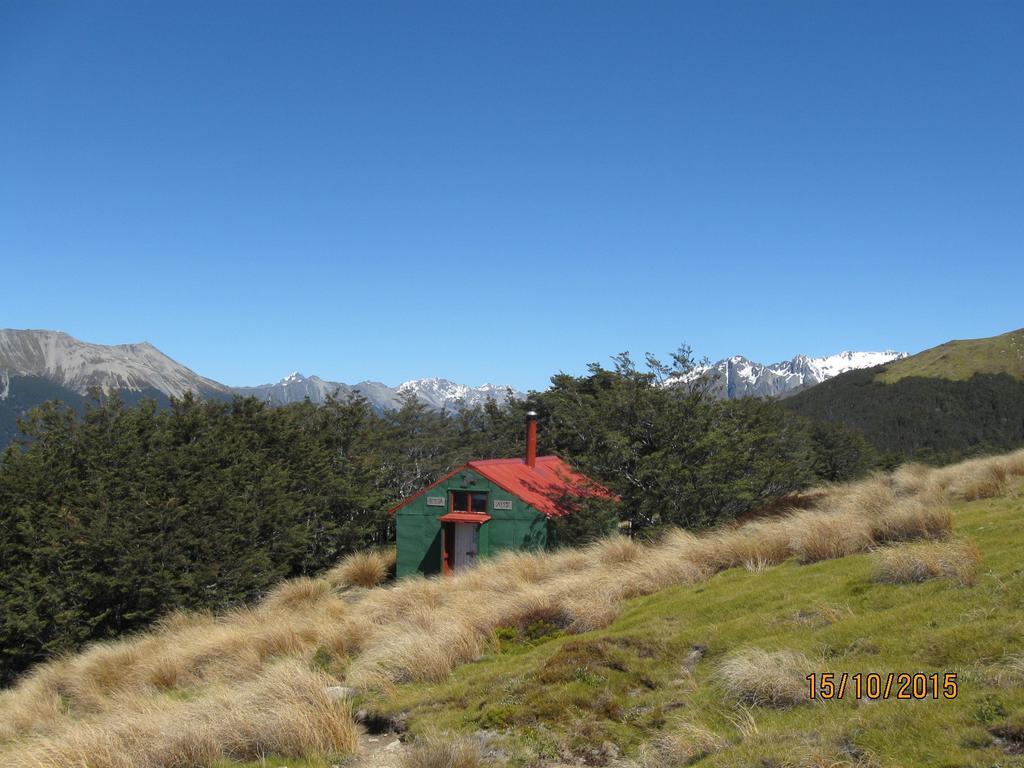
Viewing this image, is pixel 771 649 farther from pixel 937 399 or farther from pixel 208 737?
pixel 937 399

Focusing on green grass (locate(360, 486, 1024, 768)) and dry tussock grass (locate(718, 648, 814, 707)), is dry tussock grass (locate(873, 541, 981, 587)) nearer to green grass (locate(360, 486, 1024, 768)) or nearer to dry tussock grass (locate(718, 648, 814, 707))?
green grass (locate(360, 486, 1024, 768))

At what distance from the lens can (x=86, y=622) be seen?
80.3 ft

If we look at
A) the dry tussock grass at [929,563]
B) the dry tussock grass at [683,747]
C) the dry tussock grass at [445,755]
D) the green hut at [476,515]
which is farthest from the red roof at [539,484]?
the dry tussock grass at [683,747]

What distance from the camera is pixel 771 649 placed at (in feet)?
23.5

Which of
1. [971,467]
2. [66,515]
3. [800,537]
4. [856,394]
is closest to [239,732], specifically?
[800,537]

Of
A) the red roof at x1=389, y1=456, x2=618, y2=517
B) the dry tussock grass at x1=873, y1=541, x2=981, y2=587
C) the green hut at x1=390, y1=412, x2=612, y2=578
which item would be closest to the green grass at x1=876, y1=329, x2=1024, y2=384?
the red roof at x1=389, y1=456, x2=618, y2=517

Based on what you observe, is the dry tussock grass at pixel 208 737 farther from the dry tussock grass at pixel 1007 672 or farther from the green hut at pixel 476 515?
the green hut at pixel 476 515

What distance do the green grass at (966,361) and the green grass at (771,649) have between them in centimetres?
17860

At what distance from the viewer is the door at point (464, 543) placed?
27906mm

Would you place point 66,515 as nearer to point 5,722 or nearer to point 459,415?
point 5,722

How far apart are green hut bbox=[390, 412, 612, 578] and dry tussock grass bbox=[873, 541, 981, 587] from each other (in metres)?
17.5

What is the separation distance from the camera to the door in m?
27.9

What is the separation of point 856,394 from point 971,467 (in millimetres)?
165862

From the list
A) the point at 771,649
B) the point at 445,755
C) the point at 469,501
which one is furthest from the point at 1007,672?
the point at 469,501
